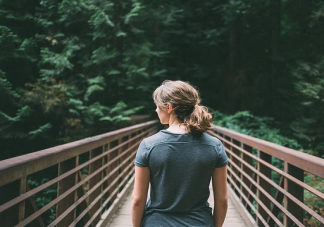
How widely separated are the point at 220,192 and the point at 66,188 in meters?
1.68

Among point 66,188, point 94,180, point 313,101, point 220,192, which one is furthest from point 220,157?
point 313,101

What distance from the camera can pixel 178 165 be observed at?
1737 millimetres

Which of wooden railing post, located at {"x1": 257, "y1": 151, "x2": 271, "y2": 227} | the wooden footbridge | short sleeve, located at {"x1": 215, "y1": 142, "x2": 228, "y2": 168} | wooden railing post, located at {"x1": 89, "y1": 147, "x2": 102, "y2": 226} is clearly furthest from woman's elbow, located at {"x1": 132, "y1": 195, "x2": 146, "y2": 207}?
wooden railing post, located at {"x1": 257, "y1": 151, "x2": 271, "y2": 227}

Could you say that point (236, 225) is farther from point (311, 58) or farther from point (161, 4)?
point (161, 4)

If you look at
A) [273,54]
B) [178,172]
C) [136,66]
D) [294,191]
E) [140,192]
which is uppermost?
[273,54]

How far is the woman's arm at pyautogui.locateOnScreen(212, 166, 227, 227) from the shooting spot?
1.89 m

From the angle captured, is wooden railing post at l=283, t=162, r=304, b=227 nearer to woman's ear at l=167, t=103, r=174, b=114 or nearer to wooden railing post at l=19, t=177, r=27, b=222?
woman's ear at l=167, t=103, r=174, b=114

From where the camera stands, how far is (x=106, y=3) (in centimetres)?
1420

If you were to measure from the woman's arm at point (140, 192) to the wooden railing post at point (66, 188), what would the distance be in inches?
50.0

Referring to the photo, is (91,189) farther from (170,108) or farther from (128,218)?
(170,108)

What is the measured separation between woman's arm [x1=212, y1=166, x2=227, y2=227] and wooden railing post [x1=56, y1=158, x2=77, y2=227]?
1549 millimetres

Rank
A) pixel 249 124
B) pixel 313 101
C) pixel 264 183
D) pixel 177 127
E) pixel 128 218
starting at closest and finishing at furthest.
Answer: pixel 177 127 → pixel 264 183 → pixel 128 218 → pixel 313 101 → pixel 249 124

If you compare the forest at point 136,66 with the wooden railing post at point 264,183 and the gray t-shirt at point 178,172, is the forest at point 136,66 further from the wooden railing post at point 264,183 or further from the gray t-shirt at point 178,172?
the gray t-shirt at point 178,172

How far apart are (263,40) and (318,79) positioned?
9256mm
